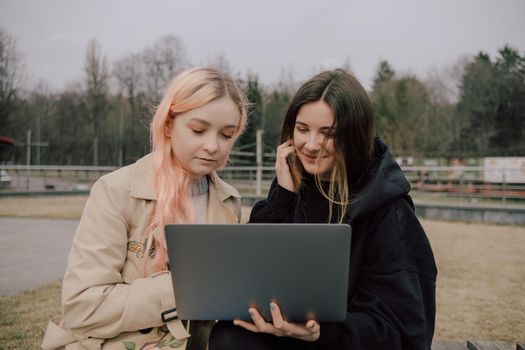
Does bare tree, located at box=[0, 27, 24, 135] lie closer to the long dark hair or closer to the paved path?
the paved path

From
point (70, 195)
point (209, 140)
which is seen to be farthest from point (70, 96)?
point (209, 140)

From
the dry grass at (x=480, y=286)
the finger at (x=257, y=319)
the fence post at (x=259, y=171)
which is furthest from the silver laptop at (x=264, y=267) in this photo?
the fence post at (x=259, y=171)

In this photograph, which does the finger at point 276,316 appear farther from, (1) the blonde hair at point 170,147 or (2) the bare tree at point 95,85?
(2) the bare tree at point 95,85

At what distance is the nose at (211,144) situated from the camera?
1818mm

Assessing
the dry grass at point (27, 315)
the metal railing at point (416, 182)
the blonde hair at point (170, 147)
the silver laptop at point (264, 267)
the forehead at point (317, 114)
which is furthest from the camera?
the metal railing at point (416, 182)

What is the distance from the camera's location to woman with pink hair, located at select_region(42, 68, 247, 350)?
1.63 m

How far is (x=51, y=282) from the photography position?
4.76 meters

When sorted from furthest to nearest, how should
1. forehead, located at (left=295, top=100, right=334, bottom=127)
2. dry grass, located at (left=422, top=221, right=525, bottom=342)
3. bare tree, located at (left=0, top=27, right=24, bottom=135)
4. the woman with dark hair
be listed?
bare tree, located at (left=0, top=27, right=24, bottom=135) → dry grass, located at (left=422, top=221, right=525, bottom=342) → forehead, located at (left=295, top=100, right=334, bottom=127) → the woman with dark hair

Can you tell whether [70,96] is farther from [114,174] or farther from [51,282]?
[114,174]

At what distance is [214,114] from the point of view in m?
1.81

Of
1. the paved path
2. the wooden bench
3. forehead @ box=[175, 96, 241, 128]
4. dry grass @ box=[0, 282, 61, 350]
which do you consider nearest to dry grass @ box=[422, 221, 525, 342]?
the wooden bench

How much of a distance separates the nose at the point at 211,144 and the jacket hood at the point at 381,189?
56 cm

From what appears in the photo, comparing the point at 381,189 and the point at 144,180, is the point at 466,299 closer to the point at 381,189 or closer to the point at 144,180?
the point at 381,189

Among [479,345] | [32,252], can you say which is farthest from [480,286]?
[32,252]
